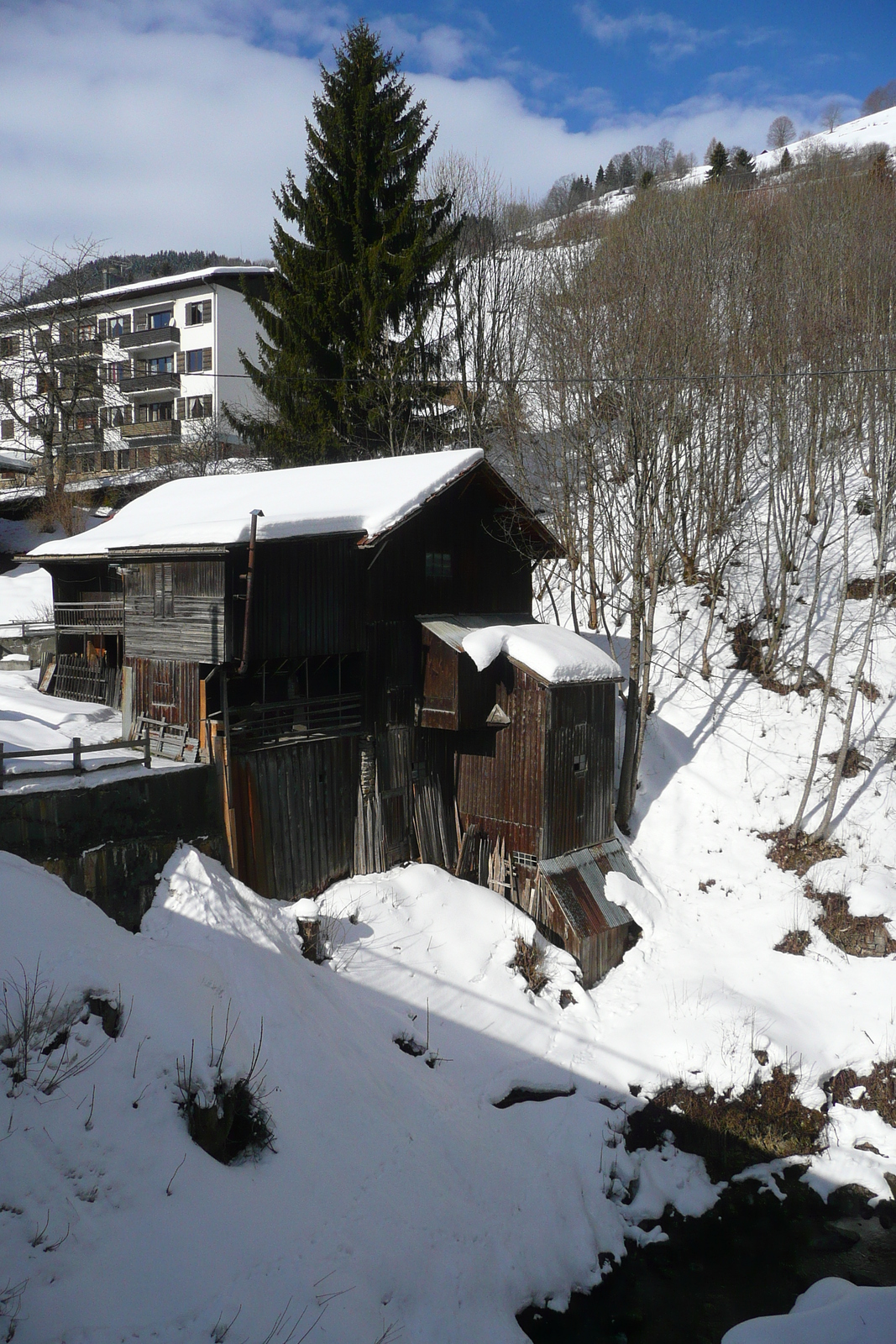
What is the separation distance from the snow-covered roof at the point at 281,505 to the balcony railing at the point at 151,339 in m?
30.0

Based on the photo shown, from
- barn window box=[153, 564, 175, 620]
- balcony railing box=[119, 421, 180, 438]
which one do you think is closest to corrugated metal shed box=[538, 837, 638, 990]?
barn window box=[153, 564, 175, 620]

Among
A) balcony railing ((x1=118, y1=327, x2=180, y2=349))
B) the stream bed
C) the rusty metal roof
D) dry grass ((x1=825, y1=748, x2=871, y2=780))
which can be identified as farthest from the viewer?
balcony railing ((x1=118, y1=327, x2=180, y2=349))

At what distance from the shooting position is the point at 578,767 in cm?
1554

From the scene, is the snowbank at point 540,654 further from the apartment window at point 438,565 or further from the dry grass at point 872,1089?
the dry grass at point 872,1089

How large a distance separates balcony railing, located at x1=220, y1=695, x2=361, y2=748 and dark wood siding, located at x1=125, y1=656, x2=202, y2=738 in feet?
2.16

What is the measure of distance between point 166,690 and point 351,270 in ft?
49.6

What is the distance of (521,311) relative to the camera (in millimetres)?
26250

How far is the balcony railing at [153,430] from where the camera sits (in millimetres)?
41719

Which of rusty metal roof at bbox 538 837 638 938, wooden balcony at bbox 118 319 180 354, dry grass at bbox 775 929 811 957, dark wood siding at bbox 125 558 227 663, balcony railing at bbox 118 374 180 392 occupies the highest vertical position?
wooden balcony at bbox 118 319 180 354

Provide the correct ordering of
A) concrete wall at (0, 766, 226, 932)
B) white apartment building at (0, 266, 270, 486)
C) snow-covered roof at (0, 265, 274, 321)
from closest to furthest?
concrete wall at (0, 766, 226, 932) → snow-covered roof at (0, 265, 274, 321) → white apartment building at (0, 266, 270, 486)

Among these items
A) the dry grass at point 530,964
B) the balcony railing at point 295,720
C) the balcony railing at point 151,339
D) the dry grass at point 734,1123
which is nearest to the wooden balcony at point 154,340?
the balcony railing at point 151,339

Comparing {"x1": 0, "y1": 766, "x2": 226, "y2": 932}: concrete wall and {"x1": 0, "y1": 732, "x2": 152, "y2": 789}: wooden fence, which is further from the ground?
{"x1": 0, "y1": 732, "x2": 152, "y2": 789}: wooden fence

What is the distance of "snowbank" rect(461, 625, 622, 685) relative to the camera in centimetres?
1447

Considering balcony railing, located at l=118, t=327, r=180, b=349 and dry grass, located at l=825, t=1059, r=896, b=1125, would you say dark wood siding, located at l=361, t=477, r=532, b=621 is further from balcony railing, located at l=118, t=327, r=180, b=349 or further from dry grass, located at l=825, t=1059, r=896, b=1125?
balcony railing, located at l=118, t=327, r=180, b=349
